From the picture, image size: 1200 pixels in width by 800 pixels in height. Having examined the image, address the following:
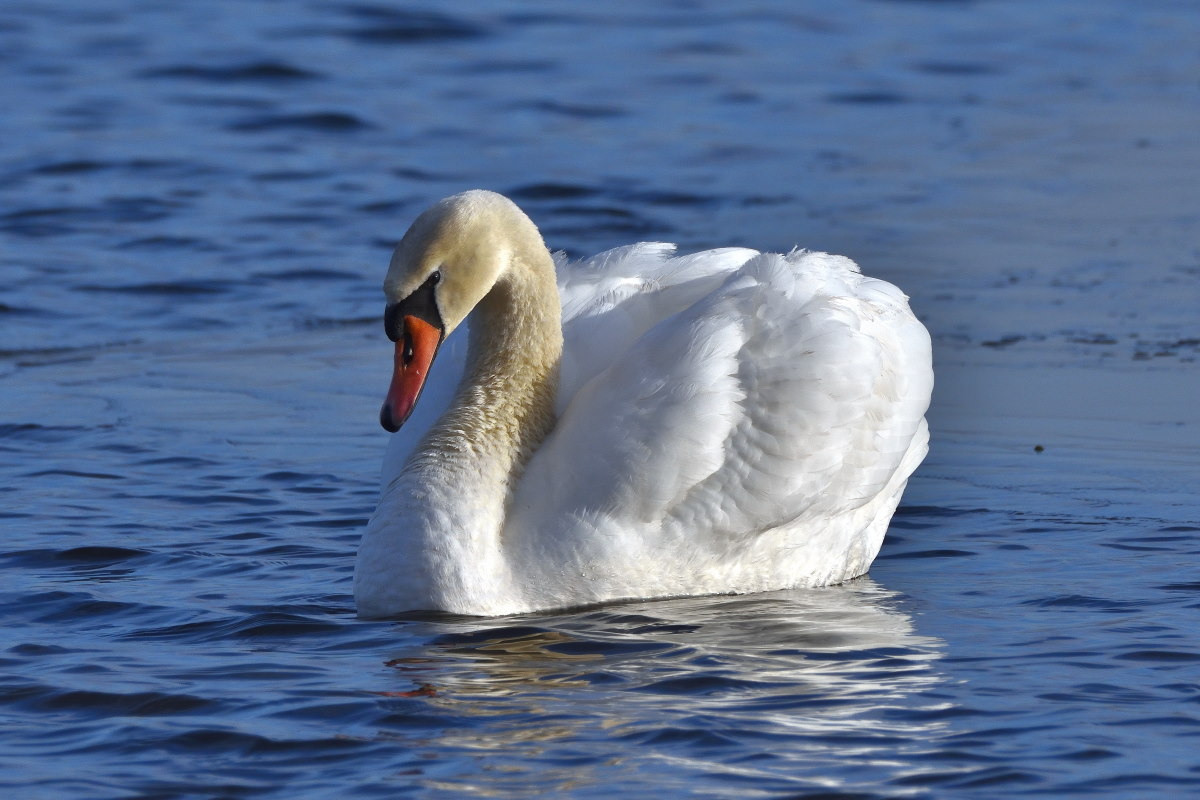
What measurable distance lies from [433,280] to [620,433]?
2.58ft

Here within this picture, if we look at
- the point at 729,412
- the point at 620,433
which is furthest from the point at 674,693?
the point at 729,412

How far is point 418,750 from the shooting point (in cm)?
548

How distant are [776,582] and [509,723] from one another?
1.79 m

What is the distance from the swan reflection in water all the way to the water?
0.06 feet

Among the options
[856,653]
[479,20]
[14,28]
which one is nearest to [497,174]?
[479,20]

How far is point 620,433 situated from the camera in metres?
6.73

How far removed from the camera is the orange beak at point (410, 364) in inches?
263

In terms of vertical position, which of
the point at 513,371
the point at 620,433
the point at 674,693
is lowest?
the point at 674,693

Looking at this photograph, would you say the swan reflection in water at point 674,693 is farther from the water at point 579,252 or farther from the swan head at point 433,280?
the swan head at point 433,280

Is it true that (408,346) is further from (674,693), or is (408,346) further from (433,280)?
(674,693)

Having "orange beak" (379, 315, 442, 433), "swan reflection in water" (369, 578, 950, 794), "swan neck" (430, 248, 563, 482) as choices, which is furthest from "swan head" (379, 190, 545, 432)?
"swan reflection in water" (369, 578, 950, 794)

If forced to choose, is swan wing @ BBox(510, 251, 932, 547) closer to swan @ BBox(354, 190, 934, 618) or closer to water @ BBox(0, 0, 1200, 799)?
swan @ BBox(354, 190, 934, 618)

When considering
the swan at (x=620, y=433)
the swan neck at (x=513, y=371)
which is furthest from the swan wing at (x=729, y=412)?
the swan neck at (x=513, y=371)

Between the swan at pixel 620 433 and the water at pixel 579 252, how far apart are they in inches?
6.8
